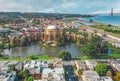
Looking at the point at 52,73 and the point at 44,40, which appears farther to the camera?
the point at 44,40

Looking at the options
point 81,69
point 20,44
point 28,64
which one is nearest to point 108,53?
point 81,69

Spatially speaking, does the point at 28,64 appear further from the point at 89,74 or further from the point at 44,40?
the point at 44,40

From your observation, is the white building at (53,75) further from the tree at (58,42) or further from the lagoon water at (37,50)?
the tree at (58,42)

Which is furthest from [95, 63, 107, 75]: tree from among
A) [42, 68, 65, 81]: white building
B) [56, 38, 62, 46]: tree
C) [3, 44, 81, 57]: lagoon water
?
[56, 38, 62, 46]: tree

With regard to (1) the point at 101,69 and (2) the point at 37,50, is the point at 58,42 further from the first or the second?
(1) the point at 101,69

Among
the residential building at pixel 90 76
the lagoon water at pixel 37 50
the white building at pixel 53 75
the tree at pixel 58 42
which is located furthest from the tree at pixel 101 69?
the tree at pixel 58 42

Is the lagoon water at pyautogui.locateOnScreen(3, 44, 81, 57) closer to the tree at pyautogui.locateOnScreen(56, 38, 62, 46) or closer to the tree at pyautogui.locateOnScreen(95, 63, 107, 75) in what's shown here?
the tree at pyautogui.locateOnScreen(56, 38, 62, 46)

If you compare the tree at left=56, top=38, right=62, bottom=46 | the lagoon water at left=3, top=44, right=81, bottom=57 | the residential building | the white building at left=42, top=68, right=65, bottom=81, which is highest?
the white building at left=42, top=68, right=65, bottom=81

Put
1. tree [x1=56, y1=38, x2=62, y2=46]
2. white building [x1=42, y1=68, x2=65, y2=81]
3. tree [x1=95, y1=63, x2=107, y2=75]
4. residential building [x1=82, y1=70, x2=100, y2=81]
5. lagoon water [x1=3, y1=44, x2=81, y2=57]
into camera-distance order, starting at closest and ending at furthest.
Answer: white building [x1=42, y1=68, x2=65, y2=81] → residential building [x1=82, y1=70, x2=100, y2=81] → tree [x1=95, y1=63, x2=107, y2=75] → lagoon water [x1=3, y1=44, x2=81, y2=57] → tree [x1=56, y1=38, x2=62, y2=46]

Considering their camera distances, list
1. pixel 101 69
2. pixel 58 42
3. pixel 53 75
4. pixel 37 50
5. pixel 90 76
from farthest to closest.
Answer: pixel 58 42, pixel 37 50, pixel 101 69, pixel 90 76, pixel 53 75

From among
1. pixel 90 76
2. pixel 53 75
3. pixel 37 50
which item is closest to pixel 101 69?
pixel 90 76

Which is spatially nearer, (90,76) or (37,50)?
(90,76)
